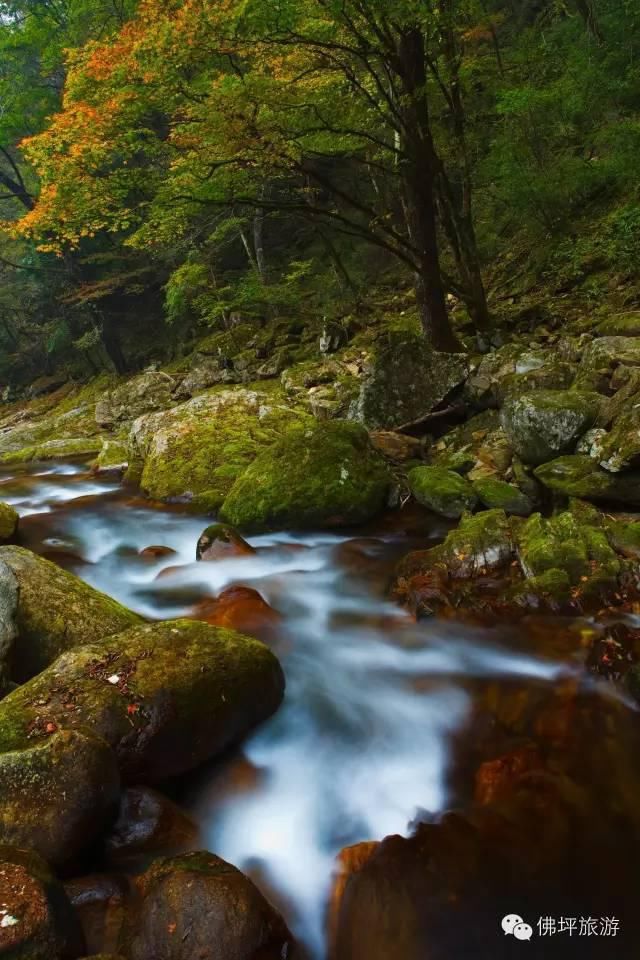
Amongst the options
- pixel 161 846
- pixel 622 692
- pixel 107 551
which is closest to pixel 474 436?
pixel 622 692

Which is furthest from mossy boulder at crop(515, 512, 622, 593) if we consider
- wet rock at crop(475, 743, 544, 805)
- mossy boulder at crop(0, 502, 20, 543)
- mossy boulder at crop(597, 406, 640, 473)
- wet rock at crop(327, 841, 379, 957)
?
mossy boulder at crop(0, 502, 20, 543)

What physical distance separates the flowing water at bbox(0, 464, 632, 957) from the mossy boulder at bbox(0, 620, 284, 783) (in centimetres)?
25

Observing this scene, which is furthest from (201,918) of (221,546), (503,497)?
(503,497)

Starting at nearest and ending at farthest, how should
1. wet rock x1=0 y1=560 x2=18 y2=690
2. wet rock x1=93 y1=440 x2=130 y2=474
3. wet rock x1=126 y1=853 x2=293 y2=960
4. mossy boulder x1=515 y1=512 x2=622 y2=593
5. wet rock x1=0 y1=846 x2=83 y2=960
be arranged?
wet rock x1=0 y1=846 x2=83 y2=960 < wet rock x1=126 y1=853 x2=293 y2=960 < wet rock x1=0 y1=560 x2=18 y2=690 < mossy boulder x1=515 y1=512 x2=622 y2=593 < wet rock x1=93 y1=440 x2=130 y2=474

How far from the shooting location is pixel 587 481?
5543 millimetres

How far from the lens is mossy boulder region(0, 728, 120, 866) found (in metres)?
2.60

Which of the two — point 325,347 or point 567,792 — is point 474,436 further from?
point 325,347

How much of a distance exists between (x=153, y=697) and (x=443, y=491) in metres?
4.13

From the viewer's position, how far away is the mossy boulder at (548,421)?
6.06 metres

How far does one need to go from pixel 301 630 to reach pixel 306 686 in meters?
0.84

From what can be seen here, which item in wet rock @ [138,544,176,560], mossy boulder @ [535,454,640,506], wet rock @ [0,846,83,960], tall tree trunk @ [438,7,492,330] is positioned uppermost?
tall tree trunk @ [438,7,492,330]

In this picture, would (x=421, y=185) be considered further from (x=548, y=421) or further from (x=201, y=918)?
(x=201, y=918)

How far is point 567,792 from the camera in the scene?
10.4ft

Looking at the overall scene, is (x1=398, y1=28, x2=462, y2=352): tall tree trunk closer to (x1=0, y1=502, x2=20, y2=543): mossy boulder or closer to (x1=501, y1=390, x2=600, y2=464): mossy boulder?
(x1=501, y1=390, x2=600, y2=464): mossy boulder
